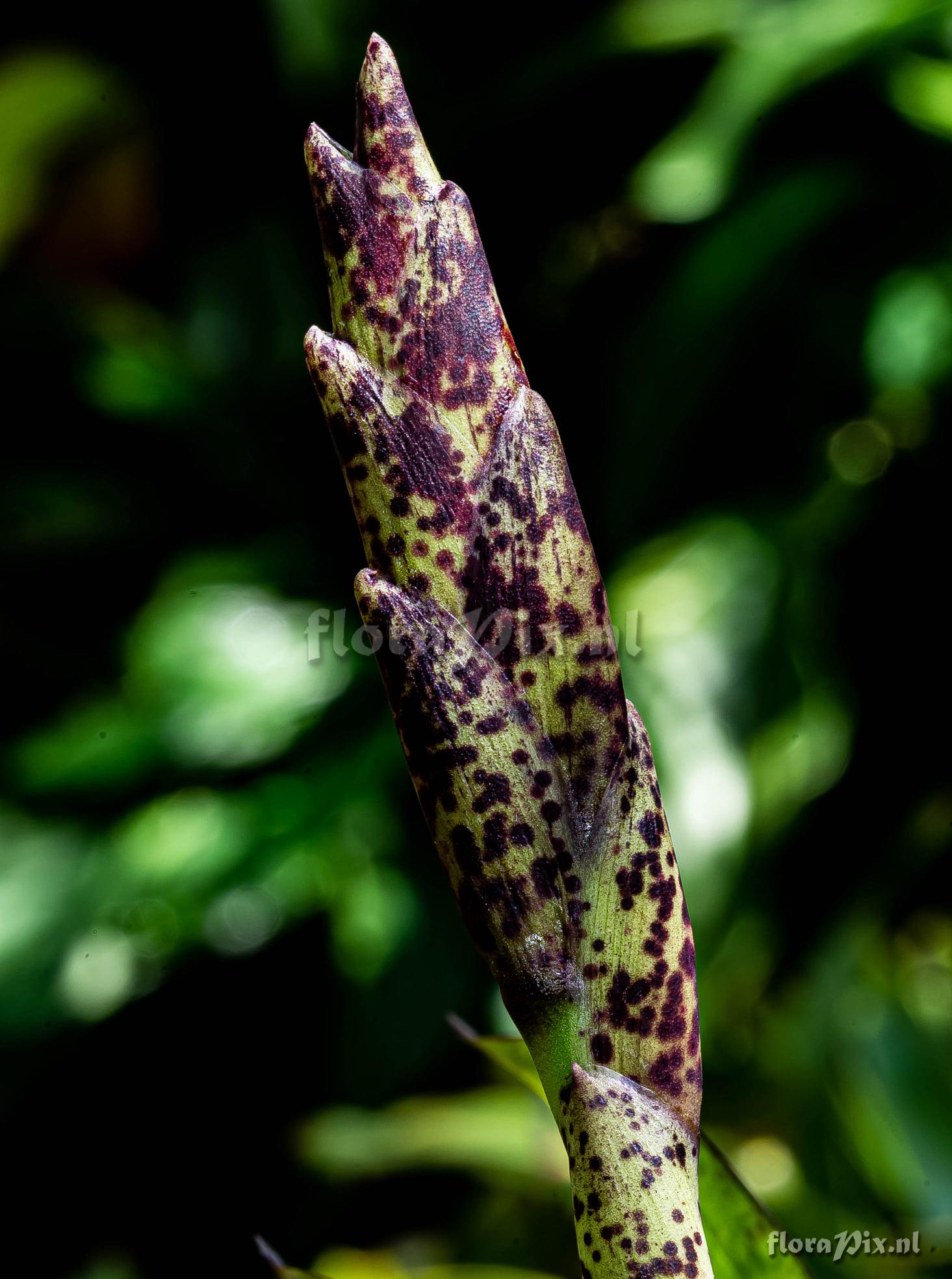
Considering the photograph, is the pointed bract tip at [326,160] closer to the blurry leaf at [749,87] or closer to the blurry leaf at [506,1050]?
the blurry leaf at [506,1050]

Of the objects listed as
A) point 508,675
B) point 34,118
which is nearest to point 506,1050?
point 508,675

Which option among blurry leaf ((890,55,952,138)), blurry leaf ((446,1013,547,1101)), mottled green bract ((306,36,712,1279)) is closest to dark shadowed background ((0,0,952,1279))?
blurry leaf ((890,55,952,138))

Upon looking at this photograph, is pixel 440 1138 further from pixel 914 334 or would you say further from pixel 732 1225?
pixel 914 334

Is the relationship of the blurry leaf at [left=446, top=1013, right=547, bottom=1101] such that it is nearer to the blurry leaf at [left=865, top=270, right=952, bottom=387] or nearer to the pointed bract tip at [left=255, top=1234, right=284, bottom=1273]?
the pointed bract tip at [left=255, top=1234, right=284, bottom=1273]

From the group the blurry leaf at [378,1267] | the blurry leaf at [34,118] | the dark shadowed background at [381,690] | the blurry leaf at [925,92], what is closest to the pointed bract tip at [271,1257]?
the blurry leaf at [378,1267]

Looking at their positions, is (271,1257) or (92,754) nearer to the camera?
(271,1257)

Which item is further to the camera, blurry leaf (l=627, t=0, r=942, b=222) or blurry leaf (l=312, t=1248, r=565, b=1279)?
blurry leaf (l=627, t=0, r=942, b=222)
